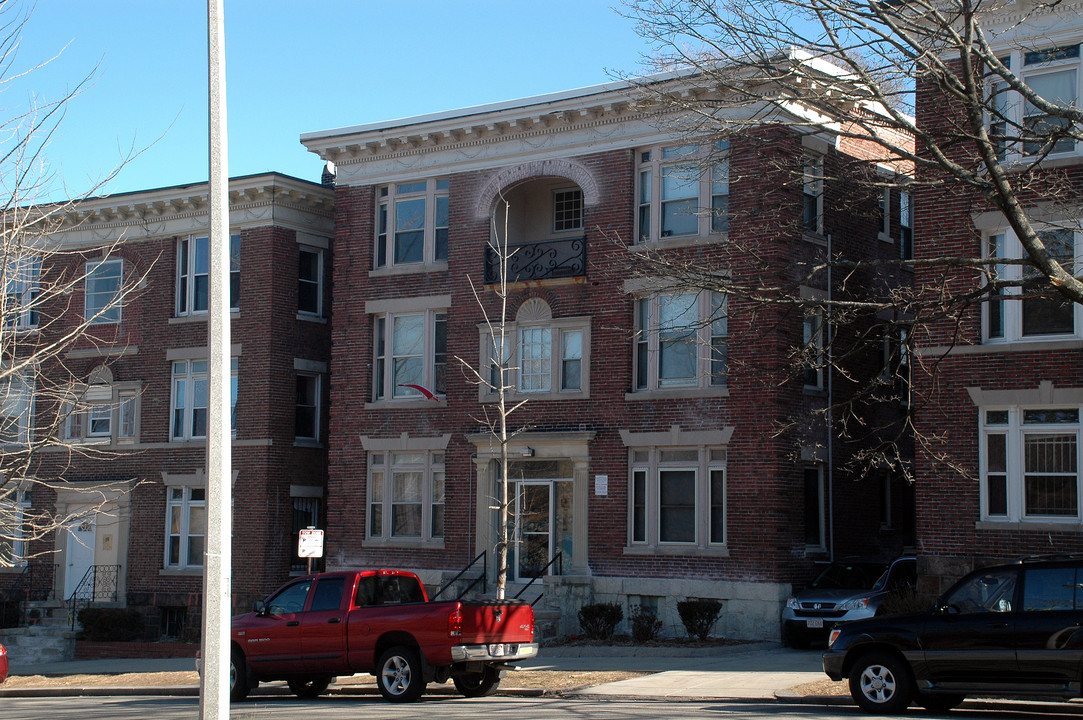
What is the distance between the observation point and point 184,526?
3209 cm

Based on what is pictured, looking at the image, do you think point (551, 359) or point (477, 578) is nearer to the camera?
point (477, 578)

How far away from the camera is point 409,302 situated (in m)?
29.3

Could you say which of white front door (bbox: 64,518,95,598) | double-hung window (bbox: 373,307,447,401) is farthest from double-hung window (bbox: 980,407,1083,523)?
white front door (bbox: 64,518,95,598)

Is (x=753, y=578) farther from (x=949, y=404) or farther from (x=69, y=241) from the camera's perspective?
(x=69, y=241)

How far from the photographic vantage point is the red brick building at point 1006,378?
68.3ft

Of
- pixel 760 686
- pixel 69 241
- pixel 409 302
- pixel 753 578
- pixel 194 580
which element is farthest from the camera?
pixel 69 241

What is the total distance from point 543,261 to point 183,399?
1144 cm

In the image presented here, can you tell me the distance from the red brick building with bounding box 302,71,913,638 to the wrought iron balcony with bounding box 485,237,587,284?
0.16 feet

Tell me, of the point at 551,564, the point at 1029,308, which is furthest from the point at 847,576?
the point at 551,564

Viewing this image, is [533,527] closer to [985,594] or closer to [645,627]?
[645,627]

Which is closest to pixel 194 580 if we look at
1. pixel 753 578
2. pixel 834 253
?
pixel 753 578

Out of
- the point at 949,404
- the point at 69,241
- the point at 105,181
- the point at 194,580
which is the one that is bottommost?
the point at 194,580

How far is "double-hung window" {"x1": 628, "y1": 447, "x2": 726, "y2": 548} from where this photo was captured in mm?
25125

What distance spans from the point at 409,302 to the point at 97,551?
11.7 metres
